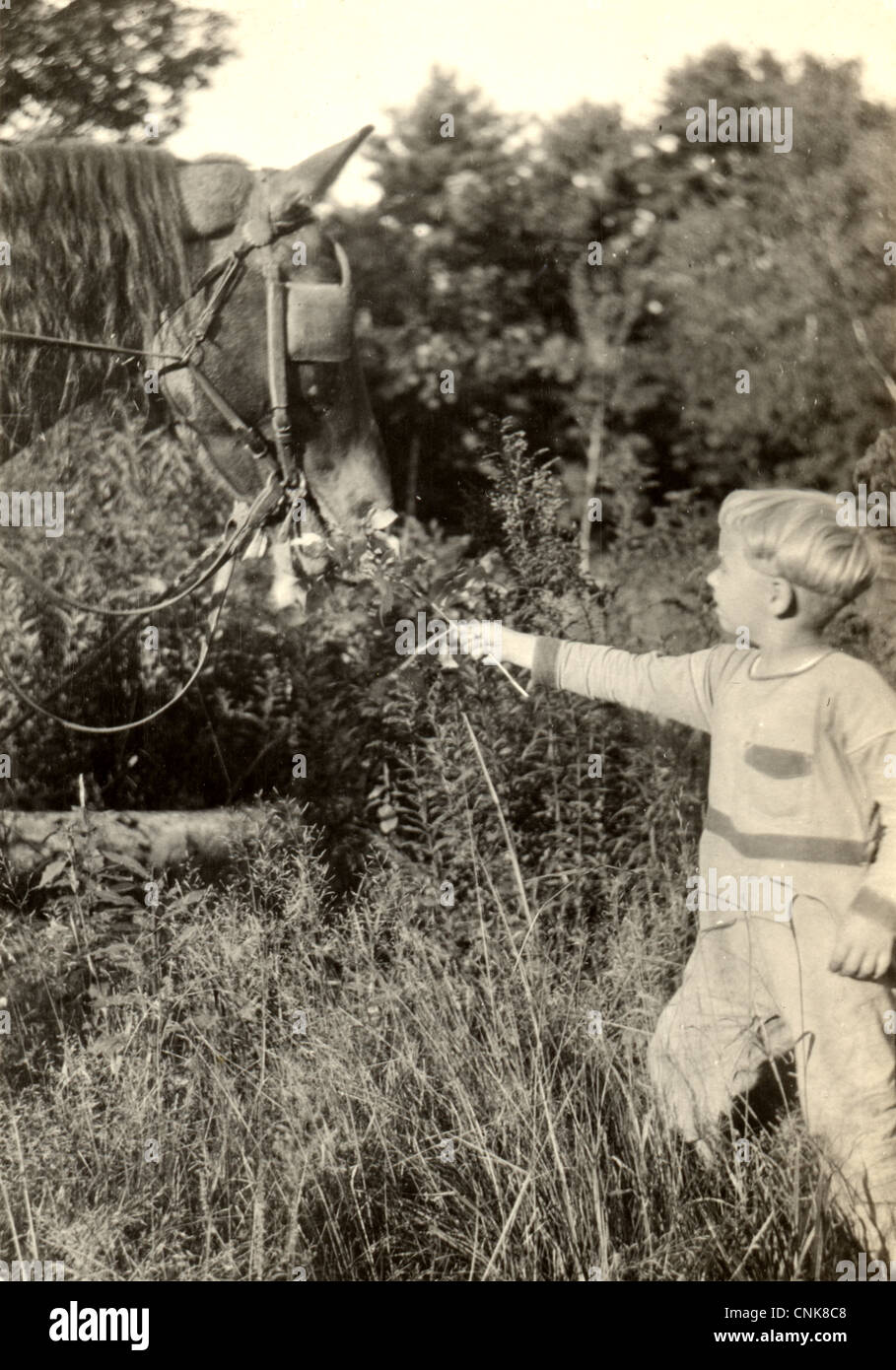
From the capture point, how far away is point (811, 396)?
346 cm

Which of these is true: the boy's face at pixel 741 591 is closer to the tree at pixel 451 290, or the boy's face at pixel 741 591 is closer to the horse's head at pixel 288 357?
the tree at pixel 451 290

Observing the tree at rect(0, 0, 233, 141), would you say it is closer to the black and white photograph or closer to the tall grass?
the black and white photograph

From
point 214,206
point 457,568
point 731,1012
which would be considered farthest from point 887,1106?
point 214,206

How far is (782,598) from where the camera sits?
2.56m

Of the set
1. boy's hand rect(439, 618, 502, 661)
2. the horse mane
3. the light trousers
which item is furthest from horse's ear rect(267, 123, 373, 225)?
the light trousers

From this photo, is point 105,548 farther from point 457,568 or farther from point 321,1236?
point 321,1236

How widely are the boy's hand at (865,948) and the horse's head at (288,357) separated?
1.59 m

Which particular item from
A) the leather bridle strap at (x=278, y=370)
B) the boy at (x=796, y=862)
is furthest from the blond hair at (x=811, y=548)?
the leather bridle strap at (x=278, y=370)

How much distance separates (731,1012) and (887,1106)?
0.35 meters

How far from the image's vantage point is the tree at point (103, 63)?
3137mm

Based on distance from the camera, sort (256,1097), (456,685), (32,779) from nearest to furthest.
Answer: (256,1097) < (456,685) < (32,779)

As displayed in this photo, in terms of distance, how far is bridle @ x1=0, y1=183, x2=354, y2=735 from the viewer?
330 centimetres

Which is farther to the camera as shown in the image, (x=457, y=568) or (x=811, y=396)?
(x=811, y=396)

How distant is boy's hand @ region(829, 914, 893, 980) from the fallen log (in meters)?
1.48
